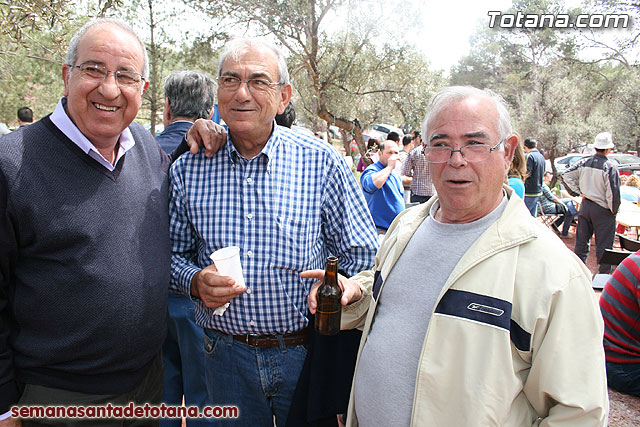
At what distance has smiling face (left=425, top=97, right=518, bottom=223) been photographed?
175cm

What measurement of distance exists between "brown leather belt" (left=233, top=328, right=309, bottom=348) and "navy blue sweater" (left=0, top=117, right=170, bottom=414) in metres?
0.47

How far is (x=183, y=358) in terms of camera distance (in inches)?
128

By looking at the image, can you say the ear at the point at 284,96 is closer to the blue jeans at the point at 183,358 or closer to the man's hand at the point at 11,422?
the blue jeans at the point at 183,358

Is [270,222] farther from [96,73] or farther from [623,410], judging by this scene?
[623,410]

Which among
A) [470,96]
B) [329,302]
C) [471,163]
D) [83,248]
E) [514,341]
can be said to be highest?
[470,96]

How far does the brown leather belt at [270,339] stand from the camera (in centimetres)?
214

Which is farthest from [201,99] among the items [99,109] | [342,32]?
[342,32]

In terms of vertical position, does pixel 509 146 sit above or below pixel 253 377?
above

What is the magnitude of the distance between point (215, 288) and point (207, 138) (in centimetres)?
79

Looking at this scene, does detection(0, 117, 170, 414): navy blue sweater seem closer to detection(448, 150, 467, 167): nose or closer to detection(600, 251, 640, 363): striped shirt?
detection(448, 150, 467, 167): nose

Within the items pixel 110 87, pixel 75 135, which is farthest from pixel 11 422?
pixel 110 87

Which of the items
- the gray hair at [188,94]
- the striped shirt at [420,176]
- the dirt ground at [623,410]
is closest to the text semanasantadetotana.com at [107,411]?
the gray hair at [188,94]

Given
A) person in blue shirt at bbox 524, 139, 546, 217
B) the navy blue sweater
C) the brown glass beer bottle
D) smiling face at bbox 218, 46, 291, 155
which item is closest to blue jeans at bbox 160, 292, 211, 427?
the navy blue sweater

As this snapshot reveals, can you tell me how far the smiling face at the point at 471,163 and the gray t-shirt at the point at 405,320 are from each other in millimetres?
79
